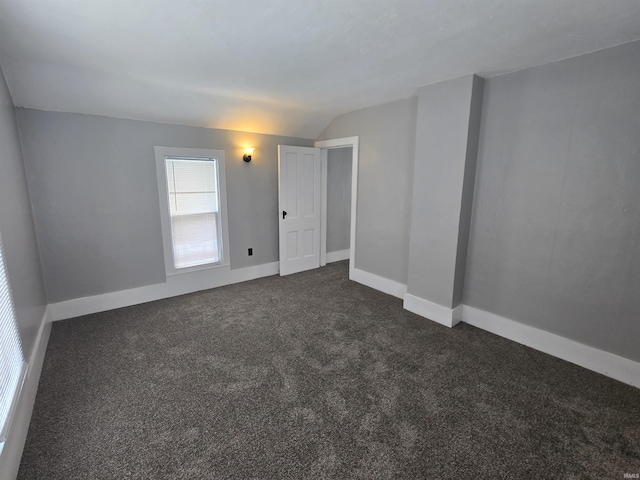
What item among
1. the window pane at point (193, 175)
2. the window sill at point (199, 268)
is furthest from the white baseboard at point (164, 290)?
the window pane at point (193, 175)

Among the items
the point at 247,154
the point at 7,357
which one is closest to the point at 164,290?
the point at 247,154

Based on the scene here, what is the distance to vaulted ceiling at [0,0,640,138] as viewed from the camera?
1662mm

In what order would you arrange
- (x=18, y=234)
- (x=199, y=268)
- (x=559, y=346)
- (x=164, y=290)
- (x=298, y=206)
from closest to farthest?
1. (x=18, y=234)
2. (x=559, y=346)
3. (x=164, y=290)
4. (x=199, y=268)
5. (x=298, y=206)

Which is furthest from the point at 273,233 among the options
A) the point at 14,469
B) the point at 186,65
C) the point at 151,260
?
the point at 14,469

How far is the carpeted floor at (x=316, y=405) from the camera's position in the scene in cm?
160

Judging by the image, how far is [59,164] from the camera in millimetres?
3006

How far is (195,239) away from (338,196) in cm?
243

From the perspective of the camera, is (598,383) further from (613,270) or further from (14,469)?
(14,469)

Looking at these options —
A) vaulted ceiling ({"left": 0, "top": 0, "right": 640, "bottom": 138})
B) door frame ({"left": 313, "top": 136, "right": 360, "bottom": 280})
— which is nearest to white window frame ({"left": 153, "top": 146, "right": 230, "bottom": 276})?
vaulted ceiling ({"left": 0, "top": 0, "right": 640, "bottom": 138})

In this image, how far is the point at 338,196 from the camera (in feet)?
17.0

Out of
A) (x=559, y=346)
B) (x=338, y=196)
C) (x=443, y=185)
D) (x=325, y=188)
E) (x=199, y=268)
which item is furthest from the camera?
(x=338, y=196)

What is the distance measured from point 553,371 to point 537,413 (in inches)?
24.2

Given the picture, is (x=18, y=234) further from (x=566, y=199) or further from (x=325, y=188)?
(x=566, y=199)

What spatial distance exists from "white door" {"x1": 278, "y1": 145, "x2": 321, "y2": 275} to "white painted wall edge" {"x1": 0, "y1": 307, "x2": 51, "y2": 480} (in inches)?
110
